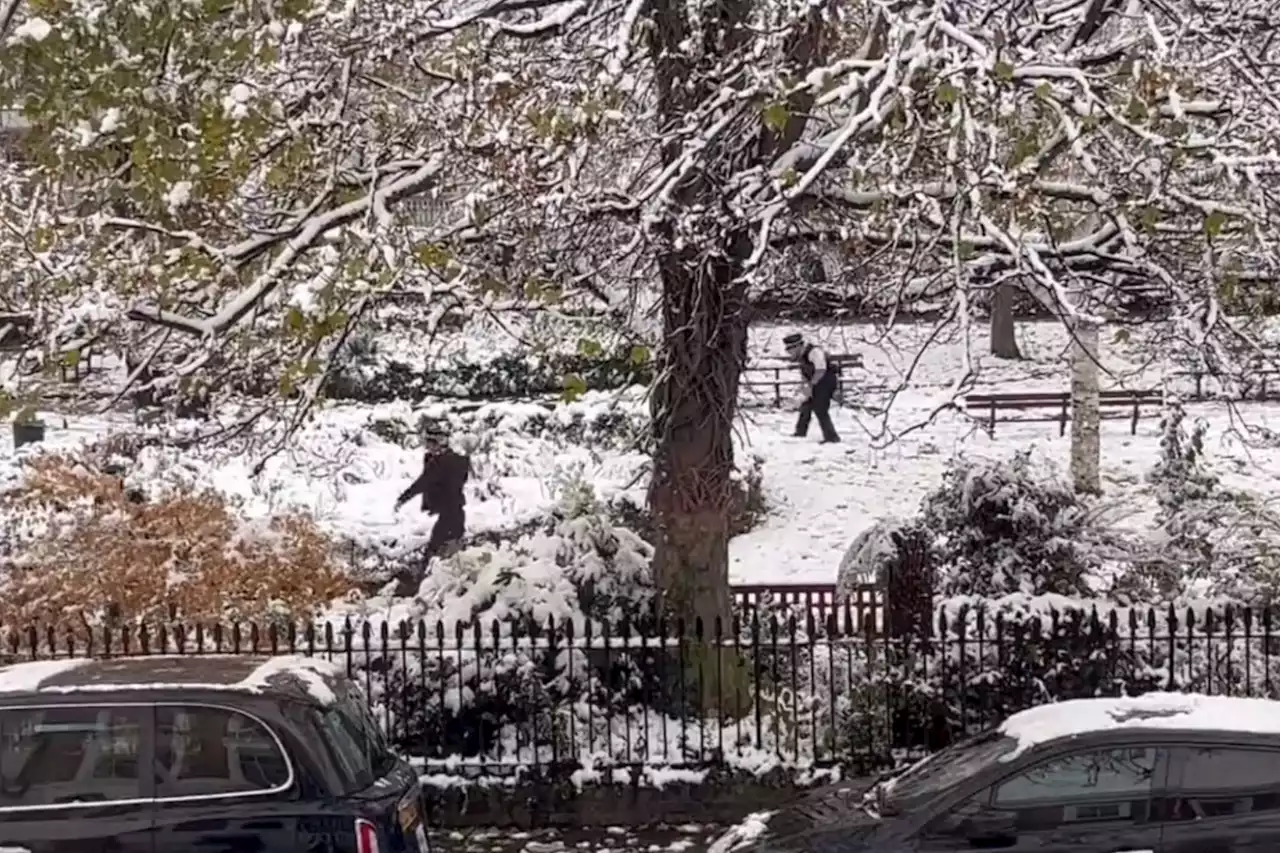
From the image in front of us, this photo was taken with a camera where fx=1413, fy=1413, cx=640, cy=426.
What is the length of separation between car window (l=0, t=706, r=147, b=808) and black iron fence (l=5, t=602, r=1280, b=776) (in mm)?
3242

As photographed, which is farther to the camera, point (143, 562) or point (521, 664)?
point (143, 562)

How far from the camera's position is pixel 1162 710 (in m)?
6.93

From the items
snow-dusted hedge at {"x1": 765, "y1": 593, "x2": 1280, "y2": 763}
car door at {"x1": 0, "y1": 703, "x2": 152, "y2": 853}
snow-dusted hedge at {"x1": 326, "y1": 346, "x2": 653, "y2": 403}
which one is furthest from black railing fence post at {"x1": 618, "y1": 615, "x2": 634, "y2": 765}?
snow-dusted hedge at {"x1": 326, "y1": 346, "x2": 653, "y2": 403}

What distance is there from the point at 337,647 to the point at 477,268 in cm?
328

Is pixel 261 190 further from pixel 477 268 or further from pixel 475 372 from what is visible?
pixel 475 372

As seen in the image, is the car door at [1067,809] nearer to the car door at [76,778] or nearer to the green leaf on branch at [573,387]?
the green leaf on branch at [573,387]

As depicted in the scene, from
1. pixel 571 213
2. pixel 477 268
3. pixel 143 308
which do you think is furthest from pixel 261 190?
pixel 571 213

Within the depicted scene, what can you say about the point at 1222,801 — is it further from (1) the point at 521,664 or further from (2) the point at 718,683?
(1) the point at 521,664

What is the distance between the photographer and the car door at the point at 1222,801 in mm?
6391

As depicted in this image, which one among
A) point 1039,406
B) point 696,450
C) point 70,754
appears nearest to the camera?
point 70,754

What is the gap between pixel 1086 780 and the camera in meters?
6.61

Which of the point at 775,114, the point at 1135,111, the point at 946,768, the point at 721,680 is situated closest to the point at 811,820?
the point at 946,768

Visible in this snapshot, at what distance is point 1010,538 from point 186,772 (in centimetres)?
777

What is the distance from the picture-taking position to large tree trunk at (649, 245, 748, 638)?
10.4 meters
